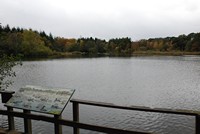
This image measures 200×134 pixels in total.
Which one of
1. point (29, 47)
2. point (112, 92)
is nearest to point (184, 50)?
point (29, 47)

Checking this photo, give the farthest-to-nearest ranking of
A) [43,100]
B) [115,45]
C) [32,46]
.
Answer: [115,45] → [32,46] → [43,100]

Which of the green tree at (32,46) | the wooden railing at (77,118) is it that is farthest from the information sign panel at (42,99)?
the green tree at (32,46)

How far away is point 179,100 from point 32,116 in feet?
36.7

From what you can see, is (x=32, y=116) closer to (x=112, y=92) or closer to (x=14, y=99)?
(x=14, y=99)

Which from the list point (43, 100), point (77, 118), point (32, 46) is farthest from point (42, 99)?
point (32, 46)

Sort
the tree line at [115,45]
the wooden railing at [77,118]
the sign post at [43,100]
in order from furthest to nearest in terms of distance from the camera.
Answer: the tree line at [115,45]
the sign post at [43,100]
the wooden railing at [77,118]

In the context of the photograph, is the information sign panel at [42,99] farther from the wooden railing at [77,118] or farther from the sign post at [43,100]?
the wooden railing at [77,118]

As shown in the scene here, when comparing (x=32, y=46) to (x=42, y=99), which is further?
(x=32, y=46)

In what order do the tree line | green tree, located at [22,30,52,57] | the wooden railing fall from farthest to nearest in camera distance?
the tree line → green tree, located at [22,30,52,57] → the wooden railing

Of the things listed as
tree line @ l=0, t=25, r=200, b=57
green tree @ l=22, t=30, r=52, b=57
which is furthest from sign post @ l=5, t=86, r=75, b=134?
tree line @ l=0, t=25, r=200, b=57

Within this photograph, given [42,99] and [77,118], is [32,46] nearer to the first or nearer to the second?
[42,99]

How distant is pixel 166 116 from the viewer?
1010cm

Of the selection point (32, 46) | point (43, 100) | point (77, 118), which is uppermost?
point (43, 100)

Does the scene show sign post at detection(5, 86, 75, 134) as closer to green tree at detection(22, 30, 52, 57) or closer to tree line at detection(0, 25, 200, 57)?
green tree at detection(22, 30, 52, 57)
